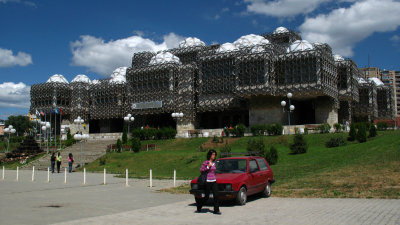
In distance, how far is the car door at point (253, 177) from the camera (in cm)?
1212

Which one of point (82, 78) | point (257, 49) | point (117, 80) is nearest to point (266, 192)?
point (257, 49)

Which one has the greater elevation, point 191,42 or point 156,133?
point 191,42

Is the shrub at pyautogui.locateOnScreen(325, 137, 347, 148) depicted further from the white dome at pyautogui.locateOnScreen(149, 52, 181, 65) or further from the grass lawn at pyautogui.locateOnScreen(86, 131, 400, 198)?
the white dome at pyautogui.locateOnScreen(149, 52, 181, 65)

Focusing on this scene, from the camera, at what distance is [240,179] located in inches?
459

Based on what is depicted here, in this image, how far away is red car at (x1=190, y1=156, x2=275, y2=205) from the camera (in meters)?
11.2

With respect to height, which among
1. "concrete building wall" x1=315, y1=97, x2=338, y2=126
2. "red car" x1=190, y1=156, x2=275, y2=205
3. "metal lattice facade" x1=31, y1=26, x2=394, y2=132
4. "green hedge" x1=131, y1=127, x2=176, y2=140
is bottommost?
"red car" x1=190, y1=156, x2=275, y2=205

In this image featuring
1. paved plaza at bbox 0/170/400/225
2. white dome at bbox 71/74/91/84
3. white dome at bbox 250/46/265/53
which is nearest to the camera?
paved plaza at bbox 0/170/400/225

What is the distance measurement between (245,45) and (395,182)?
161 feet

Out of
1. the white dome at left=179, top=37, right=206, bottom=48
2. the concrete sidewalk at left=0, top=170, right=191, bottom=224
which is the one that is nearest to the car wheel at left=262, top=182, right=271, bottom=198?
the concrete sidewalk at left=0, top=170, right=191, bottom=224

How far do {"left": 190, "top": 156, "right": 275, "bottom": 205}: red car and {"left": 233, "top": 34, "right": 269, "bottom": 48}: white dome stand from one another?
49.5 m

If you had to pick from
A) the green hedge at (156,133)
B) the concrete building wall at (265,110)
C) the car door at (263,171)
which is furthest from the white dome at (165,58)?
the car door at (263,171)

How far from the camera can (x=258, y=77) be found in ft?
180

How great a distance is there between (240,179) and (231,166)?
1.04 m

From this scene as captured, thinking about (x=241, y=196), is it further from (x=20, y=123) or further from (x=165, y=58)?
(x=20, y=123)
